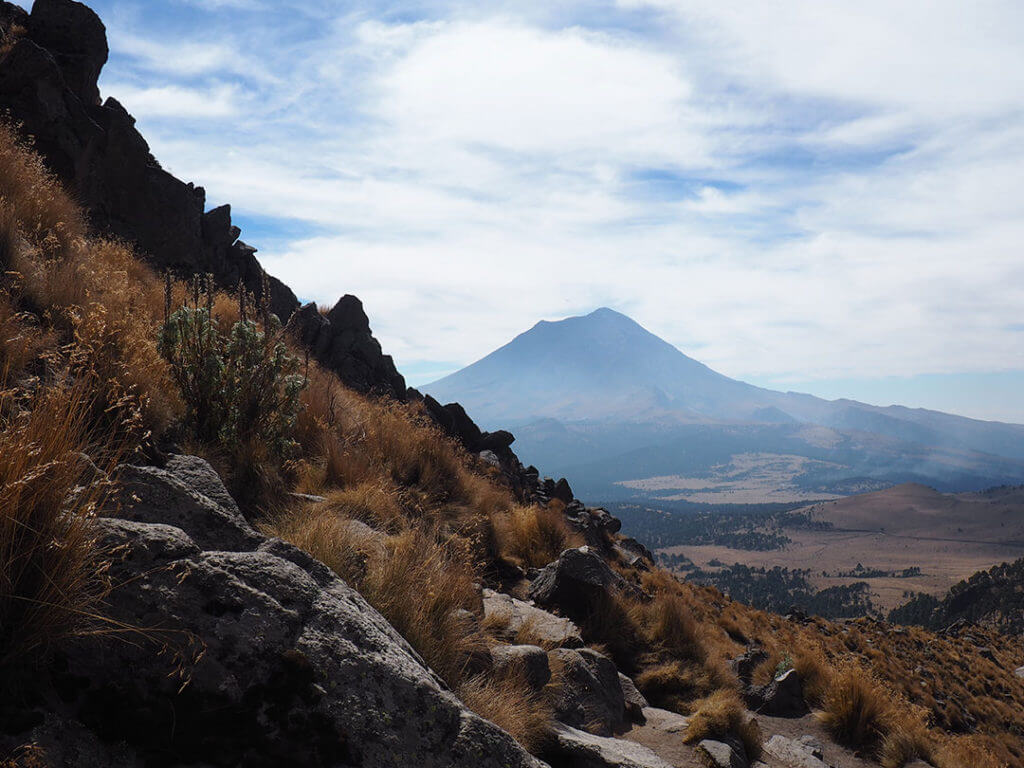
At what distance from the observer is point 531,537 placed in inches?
408

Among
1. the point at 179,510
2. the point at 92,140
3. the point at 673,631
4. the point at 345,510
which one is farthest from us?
the point at 92,140

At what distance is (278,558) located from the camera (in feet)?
9.50

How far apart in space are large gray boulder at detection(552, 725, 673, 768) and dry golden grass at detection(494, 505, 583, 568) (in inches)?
206

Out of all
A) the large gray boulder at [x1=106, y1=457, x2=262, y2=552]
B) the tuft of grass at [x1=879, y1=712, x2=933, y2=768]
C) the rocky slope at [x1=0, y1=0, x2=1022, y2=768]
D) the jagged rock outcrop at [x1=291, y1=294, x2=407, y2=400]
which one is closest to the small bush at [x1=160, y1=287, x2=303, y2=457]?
the rocky slope at [x1=0, y1=0, x2=1022, y2=768]

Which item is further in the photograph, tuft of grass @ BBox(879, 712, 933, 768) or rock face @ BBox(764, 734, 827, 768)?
tuft of grass @ BBox(879, 712, 933, 768)

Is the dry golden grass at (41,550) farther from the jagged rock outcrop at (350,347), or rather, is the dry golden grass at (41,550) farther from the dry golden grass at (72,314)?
the jagged rock outcrop at (350,347)

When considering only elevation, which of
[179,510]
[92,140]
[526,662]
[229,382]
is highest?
[92,140]

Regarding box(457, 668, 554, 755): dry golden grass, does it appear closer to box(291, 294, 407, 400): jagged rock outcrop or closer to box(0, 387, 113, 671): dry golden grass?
box(0, 387, 113, 671): dry golden grass

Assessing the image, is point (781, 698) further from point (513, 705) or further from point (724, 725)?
point (513, 705)

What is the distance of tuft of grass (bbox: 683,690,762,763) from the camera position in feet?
19.1

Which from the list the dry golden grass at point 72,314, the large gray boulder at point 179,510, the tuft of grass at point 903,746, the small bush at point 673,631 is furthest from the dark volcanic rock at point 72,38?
the tuft of grass at point 903,746

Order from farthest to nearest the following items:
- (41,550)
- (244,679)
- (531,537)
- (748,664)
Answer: (531,537)
(748,664)
(244,679)
(41,550)

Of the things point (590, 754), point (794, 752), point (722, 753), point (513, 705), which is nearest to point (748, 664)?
point (794, 752)

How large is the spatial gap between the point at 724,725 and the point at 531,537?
481cm
